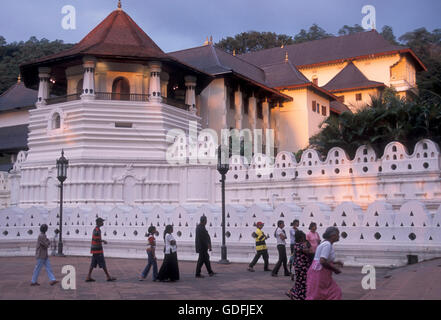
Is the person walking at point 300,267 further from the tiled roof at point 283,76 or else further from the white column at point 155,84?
the tiled roof at point 283,76

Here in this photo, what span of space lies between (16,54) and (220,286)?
240ft

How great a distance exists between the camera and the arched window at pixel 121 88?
29.4 metres

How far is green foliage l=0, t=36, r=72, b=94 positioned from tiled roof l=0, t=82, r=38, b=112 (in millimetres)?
16020

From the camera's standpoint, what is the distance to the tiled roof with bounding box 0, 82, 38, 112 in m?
45.2

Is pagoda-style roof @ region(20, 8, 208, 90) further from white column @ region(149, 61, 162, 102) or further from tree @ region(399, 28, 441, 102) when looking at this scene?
tree @ region(399, 28, 441, 102)

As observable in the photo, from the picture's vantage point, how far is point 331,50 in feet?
179

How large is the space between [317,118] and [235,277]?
30.3 metres

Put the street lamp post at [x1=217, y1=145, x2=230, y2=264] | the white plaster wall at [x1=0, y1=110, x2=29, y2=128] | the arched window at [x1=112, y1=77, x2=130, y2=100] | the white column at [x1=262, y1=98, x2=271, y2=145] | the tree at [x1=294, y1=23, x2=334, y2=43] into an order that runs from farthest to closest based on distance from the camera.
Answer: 1. the tree at [x1=294, y1=23, x2=334, y2=43]
2. the white plaster wall at [x1=0, y1=110, x2=29, y2=128]
3. the white column at [x1=262, y1=98, x2=271, y2=145]
4. the arched window at [x1=112, y1=77, x2=130, y2=100]
5. the street lamp post at [x1=217, y1=145, x2=230, y2=264]

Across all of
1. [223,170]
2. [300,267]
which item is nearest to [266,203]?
[223,170]

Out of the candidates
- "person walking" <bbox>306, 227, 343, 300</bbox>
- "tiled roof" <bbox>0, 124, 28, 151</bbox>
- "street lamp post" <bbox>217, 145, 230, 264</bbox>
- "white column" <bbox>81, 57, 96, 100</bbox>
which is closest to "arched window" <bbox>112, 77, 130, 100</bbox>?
"white column" <bbox>81, 57, 96, 100</bbox>

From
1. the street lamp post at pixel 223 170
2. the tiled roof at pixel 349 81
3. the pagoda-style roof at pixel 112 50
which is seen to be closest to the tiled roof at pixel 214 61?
the pagoda-style roof at pixel 112 50
